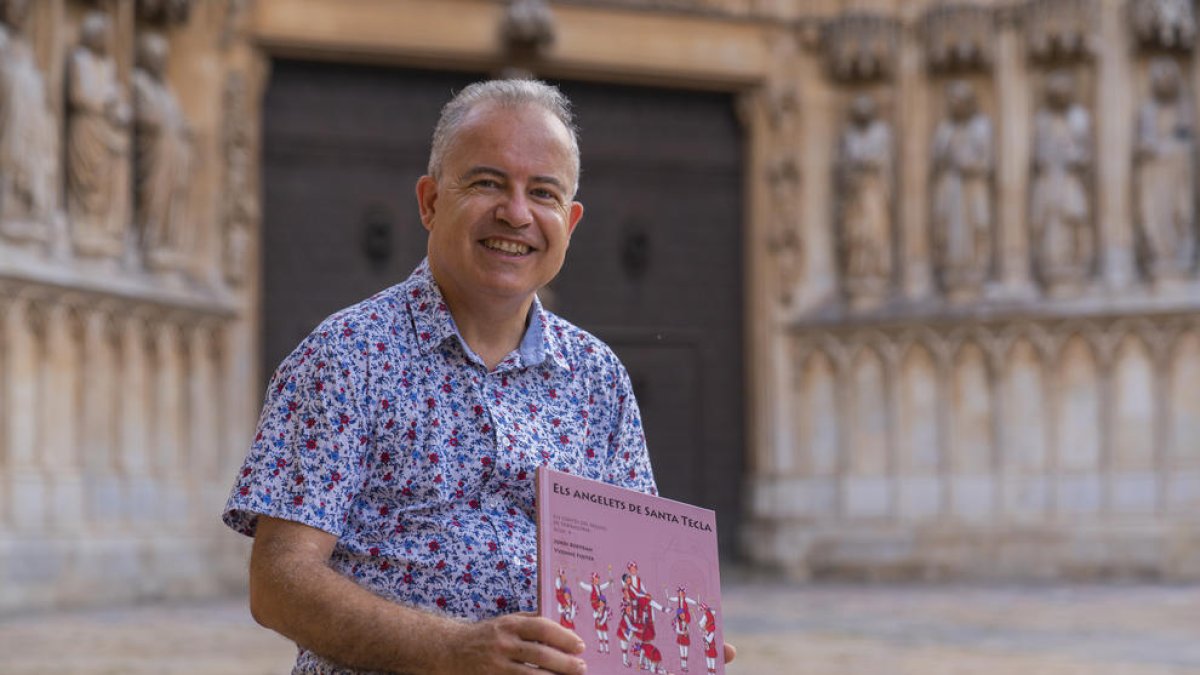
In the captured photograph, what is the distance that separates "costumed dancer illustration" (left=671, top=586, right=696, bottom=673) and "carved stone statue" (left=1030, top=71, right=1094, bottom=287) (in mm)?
9516

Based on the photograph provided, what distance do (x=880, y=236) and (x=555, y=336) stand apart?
9579 millimetres

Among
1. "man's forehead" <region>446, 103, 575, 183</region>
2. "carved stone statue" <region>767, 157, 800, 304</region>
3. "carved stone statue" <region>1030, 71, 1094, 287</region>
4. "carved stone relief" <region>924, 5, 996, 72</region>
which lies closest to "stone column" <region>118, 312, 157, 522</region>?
"carved stone statue" <region>767, 157, 800, 304</region>

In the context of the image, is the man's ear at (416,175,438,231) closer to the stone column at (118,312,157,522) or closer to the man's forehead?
the man's forehead

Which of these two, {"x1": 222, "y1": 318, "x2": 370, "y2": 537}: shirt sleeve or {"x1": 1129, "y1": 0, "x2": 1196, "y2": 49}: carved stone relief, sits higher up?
{"x1": 1129, "y1": 0, "x2": 1196, "y2": 49}: carved stone relief

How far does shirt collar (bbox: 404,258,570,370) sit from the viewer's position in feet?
7.13

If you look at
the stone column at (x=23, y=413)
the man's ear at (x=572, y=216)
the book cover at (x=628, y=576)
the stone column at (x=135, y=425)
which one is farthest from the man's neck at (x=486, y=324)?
the stone column at (x=135, y=425)

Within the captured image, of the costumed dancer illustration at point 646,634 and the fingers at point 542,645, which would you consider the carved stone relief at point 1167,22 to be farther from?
the fingers at point 542,645

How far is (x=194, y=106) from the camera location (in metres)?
10.6

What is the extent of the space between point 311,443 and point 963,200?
9835 millimetres

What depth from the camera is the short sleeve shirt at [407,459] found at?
6.70 feet

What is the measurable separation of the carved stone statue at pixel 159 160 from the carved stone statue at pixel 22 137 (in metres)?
0.93

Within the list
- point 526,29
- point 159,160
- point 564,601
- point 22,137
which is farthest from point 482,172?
point 526,29

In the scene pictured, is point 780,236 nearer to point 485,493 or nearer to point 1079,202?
point 1079,202

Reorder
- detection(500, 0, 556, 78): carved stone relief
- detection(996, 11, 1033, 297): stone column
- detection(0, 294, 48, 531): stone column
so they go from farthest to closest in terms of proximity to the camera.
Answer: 1. detection(996, 11, 1033, 297): stone column
2. detection(500, 0, 556, 78): carved stone relief
3. detection(0, 294, 48, 531): stone column
